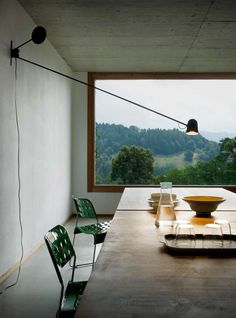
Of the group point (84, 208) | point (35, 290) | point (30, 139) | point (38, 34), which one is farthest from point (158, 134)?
point (35, 290)

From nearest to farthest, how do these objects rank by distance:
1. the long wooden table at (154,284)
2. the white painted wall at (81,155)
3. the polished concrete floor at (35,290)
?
the long wooden table at (154,284) → the polished concrete floor at (35,290) → the white painted wall at (81,155)

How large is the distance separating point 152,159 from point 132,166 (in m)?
0.42

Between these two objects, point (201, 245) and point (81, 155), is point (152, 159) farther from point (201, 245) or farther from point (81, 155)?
point (201, 245)

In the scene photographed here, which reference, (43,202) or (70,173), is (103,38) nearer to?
(43,202)

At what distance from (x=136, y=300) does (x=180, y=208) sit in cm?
182

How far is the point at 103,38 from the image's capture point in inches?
204

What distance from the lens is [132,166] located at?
299 inches

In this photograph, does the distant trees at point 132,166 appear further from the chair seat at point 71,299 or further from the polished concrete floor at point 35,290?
the chair seat at point 71,299

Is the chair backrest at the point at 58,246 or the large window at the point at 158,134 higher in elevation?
the large window at the point at 158,134

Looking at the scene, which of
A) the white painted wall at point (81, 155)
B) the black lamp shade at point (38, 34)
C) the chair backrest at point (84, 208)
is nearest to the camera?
the black lamp shade at point (38, 34)

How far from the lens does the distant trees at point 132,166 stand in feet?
24.9

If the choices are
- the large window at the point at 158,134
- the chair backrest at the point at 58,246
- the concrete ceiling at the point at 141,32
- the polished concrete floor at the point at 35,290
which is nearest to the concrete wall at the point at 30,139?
the polished concrete floor at the point at 35,290

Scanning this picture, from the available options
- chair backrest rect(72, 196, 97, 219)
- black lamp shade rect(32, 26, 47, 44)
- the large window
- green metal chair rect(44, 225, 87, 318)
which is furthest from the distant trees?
green metal chair rect(44, 225, 87, 318)

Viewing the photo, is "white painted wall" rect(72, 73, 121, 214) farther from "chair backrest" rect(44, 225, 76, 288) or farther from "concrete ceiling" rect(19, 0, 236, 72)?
"chair backrest" rect(44, 225, 76, 288)
